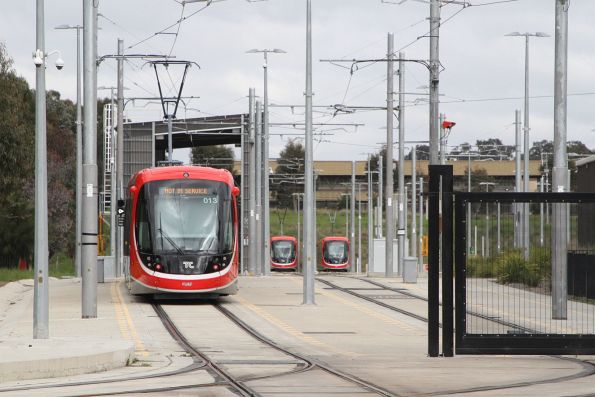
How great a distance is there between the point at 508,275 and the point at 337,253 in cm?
8013

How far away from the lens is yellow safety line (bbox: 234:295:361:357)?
20953 millimetres

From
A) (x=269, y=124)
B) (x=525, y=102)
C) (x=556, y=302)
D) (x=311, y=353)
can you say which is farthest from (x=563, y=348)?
(x=269, y=124)

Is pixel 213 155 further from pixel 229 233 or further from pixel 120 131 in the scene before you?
pixel 229 233

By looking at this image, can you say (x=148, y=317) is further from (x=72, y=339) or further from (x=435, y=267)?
(x=435, y=267)

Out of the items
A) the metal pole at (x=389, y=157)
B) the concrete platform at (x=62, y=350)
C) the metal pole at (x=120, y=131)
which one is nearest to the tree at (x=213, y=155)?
the metal pole at (x=120, y=131)

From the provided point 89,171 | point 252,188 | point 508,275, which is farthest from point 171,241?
point 252,188

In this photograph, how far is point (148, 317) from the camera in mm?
28438

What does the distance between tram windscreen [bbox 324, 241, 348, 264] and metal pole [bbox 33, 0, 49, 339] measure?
254 ft

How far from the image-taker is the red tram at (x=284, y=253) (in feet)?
328

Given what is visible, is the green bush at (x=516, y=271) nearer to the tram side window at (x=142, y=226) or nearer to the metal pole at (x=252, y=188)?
the tram side window at (x=142, y=226)

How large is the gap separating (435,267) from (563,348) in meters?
1.96

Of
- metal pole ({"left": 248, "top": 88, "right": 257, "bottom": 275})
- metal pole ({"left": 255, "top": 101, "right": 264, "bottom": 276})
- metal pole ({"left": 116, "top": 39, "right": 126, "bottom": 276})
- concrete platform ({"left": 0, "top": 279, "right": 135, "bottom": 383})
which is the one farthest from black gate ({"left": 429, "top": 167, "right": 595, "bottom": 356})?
metal pole ({"left": 248, "top": 88, "right": 257, "bottom": 275})

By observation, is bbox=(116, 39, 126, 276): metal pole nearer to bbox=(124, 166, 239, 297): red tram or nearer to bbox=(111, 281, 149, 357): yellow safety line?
bbox=(111, 281, 149, 357): yellow safety line

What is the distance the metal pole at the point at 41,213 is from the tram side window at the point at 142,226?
469 inches
